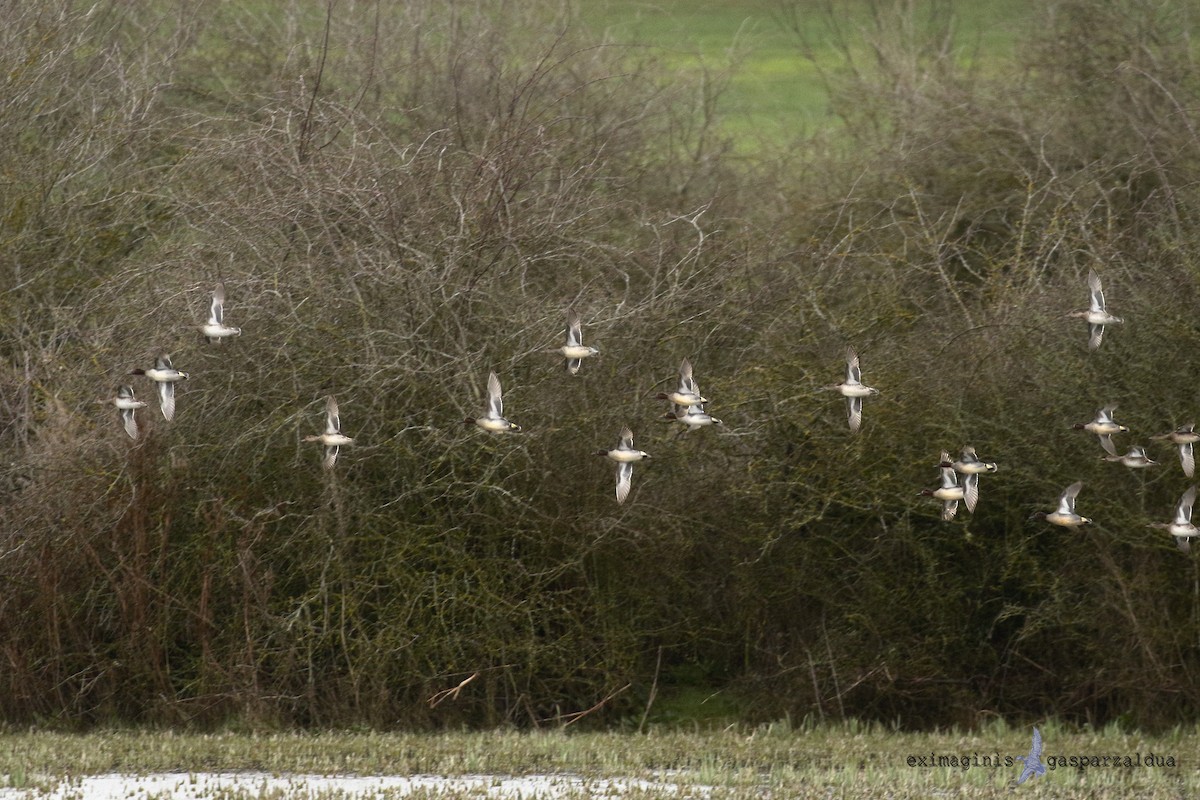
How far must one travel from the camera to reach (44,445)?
1104cm

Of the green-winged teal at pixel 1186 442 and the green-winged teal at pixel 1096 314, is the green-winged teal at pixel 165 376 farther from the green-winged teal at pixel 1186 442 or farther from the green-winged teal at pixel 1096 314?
the green-winged teal at pixel 1186 442

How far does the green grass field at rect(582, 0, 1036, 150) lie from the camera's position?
18.5 metres

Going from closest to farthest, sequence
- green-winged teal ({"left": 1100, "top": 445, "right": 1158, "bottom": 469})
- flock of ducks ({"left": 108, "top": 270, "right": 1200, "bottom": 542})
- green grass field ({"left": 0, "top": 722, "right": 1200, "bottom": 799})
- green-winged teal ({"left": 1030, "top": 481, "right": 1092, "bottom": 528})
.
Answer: green grass field ({"left": 0, "top": 722, "right": 1200, "bottom": 799}) → green-winged teal ({"left": 1100, "top": 445, "right": 1158, "bottom": 469}) → flock of ducks ({"left": 108, "top": 270, "right": 1200, "bottom": 542}) → green-winged teal ({"left": 1030, "top": 481, "right": 1092, "bottom": 528})

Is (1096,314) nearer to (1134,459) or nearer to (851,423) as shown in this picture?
(1134,459)

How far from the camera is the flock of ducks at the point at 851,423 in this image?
9.49 m

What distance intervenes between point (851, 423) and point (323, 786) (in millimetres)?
3897

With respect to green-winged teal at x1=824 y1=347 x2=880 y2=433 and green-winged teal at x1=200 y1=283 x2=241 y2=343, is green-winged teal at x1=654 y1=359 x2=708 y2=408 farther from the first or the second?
green-winged teal at x1=200 y1=283 x2=241 y2=343

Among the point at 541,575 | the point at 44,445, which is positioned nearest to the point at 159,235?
the point at 44,445

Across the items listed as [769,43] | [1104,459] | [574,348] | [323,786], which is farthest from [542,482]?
[769,43]

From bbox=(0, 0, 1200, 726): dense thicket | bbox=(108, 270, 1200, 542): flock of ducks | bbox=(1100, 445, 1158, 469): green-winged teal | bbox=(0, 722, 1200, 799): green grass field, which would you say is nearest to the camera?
bbox=(0, 722, 1200, 799): green grass field

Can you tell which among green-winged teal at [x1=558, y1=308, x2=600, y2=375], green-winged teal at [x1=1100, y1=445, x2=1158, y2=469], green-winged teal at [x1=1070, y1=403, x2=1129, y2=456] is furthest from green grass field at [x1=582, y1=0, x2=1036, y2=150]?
green-winged teal at [x1=1100, y1=445, x2=1158, y2=469]

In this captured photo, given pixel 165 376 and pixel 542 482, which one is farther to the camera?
pixel 542 482

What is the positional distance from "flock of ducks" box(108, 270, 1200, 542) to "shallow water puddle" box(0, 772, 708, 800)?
2067 mm

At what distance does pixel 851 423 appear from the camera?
995cm
